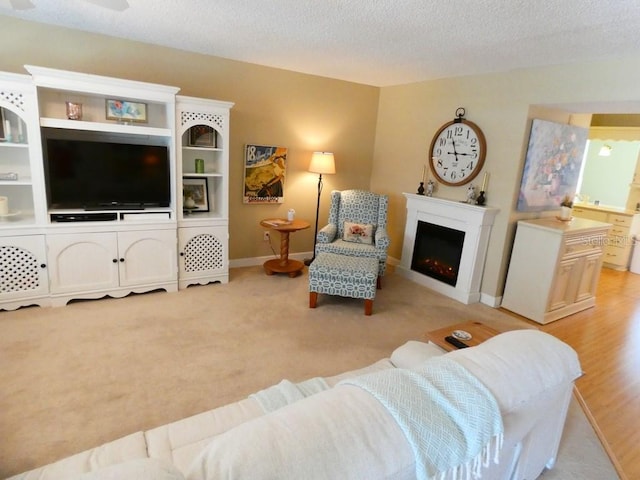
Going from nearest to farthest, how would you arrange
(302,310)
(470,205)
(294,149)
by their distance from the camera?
(302,310) → (470,205) → (294,149)

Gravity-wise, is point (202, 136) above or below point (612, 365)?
above

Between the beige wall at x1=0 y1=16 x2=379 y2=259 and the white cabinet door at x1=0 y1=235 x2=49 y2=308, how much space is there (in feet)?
4.97

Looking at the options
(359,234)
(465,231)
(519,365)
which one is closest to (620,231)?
(465,231)

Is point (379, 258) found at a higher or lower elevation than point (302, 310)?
higher

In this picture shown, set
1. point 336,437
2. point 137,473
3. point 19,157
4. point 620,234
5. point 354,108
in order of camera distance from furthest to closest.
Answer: point 620,234, point 354,108, point 19,157, point 336,437, point 137,473

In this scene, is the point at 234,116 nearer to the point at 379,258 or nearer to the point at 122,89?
the point at 122,89

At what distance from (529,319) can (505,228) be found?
0.93 meters

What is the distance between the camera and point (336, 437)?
79cm

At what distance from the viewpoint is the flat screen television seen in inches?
128

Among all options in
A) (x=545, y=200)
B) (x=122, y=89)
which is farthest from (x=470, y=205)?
(x=122, y=89)

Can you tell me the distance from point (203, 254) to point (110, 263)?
0.87 m

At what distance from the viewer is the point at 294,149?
15.5 feet

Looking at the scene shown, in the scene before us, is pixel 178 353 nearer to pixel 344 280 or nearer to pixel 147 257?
pixel 147 257

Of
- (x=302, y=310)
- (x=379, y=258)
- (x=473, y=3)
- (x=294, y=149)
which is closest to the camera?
(x=473, y=3)
